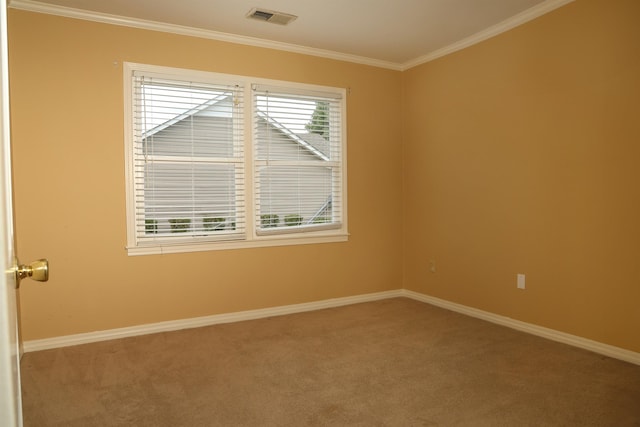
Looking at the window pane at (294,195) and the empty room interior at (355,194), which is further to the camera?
the window pane at (294,195)

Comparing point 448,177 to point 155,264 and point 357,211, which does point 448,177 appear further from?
point 155,264

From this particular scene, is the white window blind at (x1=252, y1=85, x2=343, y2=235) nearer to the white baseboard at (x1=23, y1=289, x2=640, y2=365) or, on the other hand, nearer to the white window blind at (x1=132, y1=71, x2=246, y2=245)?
the white window blind at (x1=132, y1=71, x2=246, y2=245)

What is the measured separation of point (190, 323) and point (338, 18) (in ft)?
9.09

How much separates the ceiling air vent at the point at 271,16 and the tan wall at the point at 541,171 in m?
1.63

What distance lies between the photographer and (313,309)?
14.0 ft

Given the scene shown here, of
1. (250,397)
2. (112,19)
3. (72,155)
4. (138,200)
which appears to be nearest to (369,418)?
(250,397)

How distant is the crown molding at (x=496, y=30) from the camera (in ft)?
10.7

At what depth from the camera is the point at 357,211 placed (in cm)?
455

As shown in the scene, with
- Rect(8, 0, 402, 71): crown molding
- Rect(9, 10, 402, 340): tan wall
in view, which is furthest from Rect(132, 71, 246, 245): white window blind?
Rect(8, 0, 402, 71): crown molding

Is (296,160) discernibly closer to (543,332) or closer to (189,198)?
(189,198)

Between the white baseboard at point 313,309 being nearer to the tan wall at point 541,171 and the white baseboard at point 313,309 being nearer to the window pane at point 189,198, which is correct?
the tan wall at point 541,171

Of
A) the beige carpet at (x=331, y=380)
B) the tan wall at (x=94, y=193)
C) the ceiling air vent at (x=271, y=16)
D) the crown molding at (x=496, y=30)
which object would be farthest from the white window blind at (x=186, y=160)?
the crown molding at (x=496, y=30)

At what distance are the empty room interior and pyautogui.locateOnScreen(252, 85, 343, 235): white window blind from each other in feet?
Result: 0.13

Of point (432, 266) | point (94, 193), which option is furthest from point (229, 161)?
point (432, 266)
